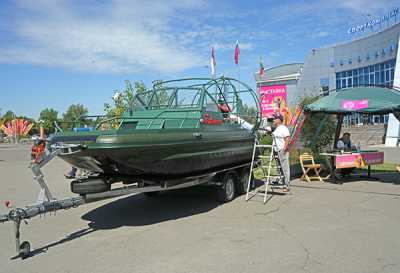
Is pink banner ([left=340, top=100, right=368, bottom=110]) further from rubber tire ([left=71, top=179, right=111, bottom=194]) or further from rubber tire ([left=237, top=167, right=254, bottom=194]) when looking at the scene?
rubber tire ([left=71, top=179, right=111, bottom=194])

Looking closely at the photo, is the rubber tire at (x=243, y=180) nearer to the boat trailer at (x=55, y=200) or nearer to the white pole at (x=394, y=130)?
the boat trailer at (x=55, y=200)

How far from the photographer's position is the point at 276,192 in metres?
9.45

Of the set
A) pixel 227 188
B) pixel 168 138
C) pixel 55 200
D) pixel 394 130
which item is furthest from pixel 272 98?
pixel 55 200

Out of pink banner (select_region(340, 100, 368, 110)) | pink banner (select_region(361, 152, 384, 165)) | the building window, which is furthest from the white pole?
pink banner (select_region(340, 100, 368, 110))

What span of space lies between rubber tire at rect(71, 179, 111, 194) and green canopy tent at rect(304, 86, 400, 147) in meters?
6.99

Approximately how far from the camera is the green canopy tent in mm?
9844

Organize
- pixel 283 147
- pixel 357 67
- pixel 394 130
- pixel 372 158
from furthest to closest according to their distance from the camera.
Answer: pixel 357 67, pixel 394 130, pixel 372 158, pixel 283 147

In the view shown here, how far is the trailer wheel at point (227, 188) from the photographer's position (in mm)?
8289

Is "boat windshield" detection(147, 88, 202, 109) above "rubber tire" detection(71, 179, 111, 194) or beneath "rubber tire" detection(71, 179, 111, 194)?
above

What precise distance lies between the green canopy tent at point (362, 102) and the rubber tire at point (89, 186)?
6986mm

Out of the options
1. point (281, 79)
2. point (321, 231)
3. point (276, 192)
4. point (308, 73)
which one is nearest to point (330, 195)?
point (276, 192)

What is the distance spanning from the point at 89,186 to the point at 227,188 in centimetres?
344

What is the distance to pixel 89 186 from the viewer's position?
5969 mm

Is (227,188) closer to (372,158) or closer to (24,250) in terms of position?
(24,250)
